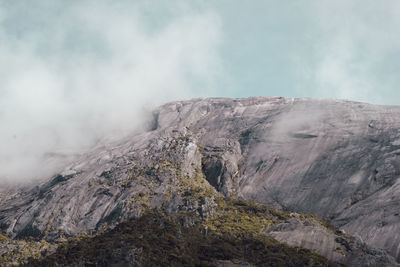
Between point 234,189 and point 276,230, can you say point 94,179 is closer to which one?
point 234,189

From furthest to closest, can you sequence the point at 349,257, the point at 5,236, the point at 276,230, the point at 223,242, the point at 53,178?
the point at 53,178 < the point at 5,236 < the point at 276,230 < the point at 223,242 < the point at 349,257

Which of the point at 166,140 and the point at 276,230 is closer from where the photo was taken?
the point at 276,230

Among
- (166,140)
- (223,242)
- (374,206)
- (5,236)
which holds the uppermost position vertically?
(166,140)

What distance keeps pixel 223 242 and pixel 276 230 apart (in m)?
18.8

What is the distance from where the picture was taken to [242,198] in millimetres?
166875

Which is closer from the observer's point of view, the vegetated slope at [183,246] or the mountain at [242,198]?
the vegetated slope at [183,246]

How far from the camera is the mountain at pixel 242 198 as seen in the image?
124 m

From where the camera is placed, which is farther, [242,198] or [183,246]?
[242,198]

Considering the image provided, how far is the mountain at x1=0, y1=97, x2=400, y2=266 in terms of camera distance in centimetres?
12362

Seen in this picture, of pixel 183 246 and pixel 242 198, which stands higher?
pixel 242 198

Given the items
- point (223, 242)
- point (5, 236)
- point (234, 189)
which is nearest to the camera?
point (223, 242)

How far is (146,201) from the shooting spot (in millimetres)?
158750

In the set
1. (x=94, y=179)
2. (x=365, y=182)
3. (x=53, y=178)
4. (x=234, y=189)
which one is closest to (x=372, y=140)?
(x=365, y=182)

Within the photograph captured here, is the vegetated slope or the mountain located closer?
the vegetated slope
